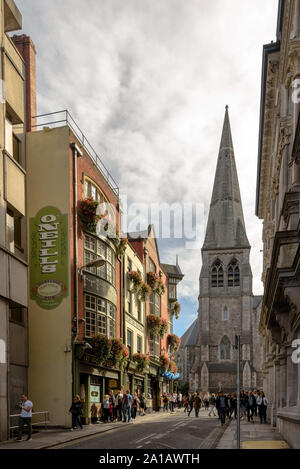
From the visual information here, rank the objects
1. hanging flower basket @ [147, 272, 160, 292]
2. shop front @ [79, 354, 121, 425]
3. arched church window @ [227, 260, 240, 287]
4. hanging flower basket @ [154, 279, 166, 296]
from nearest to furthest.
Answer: shop front @ [79, 354, 121, 425] → hanging flower basket @ [147, 272, 160, 292] → hanging flower basket @ [154, 279, 166, 296] → arched church window @ [227, 260, 240, 287]

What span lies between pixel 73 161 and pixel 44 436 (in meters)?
12.6

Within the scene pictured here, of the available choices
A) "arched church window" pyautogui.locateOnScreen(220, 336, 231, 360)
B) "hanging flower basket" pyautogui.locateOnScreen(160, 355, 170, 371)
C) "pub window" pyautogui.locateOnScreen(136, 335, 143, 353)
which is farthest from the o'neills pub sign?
"arched church window" pyautogui.locateOnScreen(220, 336, 231, 360)

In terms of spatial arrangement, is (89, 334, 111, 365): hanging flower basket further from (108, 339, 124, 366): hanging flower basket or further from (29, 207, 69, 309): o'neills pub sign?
(29, 207, 69, 309): o'neills pub sign

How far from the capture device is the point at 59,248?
27.0m

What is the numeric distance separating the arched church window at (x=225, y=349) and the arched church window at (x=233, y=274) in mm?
8989

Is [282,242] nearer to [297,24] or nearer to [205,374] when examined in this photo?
[297,24]

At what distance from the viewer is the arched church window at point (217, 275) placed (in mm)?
96562

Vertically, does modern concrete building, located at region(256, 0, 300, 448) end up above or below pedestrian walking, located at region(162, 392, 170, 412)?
above

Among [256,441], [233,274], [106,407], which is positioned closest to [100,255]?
[106,407]

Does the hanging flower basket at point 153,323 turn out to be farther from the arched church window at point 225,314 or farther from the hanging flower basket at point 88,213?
the arched church window at point 225,314

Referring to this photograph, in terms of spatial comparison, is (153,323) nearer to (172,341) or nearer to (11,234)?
(172,341)

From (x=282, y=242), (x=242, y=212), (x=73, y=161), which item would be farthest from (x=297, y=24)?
(x=242, y=212)

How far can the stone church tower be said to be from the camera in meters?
89.4

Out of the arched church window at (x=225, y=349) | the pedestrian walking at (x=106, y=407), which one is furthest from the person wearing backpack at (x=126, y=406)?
the arched church window at (x=225, y=349)
